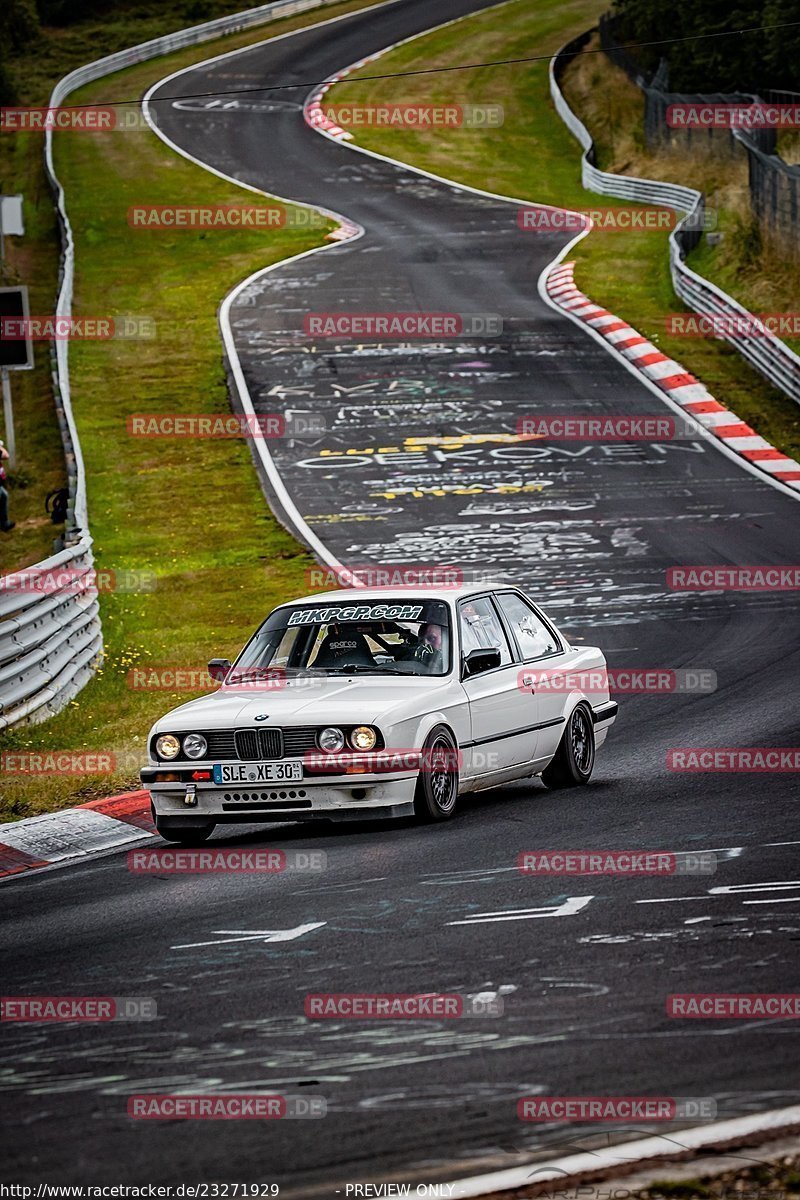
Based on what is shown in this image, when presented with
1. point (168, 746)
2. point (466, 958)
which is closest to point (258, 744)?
point (168, 746)

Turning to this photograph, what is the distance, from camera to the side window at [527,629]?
11516 mm

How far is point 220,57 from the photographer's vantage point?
219 ft

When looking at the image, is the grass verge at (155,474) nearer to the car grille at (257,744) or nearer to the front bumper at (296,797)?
the front bumper at (296,797)

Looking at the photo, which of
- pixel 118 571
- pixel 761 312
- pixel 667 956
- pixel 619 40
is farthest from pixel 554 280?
pixel 667 956

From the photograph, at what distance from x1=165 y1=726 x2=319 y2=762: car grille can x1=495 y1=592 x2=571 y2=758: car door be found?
186 centimetres

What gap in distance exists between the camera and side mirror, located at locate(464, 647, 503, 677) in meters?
10.5

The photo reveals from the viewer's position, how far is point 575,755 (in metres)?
11.3

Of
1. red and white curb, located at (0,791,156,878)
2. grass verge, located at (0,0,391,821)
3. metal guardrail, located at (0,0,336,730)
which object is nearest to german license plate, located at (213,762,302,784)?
red and white curb, located at (0,791,156,878)

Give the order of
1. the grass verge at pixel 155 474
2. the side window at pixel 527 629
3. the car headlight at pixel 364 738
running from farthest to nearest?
the grass verge at pixel 155 474 < the side window at pixel 527 629 < the car headlight at pixel 364 738

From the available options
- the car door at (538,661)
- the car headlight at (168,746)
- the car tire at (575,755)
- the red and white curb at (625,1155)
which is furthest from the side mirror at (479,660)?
the red and white curb at (625,1155)

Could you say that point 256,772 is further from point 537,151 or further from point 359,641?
point 537,151

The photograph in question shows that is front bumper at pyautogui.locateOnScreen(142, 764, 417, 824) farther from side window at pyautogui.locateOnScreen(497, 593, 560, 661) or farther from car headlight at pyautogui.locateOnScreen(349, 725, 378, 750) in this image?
side window at pyautogui.locateOnScreen(497, 593, 560, 661)

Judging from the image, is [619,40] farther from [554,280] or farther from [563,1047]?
[563,1047]

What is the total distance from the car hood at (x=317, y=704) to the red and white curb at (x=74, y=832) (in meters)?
0.91
